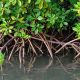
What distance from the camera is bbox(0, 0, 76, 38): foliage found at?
15.9 feet

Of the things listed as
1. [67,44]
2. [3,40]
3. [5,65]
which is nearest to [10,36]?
[3,40]

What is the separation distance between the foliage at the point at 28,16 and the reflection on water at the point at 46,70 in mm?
407

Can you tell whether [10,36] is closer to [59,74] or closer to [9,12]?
[9,12]

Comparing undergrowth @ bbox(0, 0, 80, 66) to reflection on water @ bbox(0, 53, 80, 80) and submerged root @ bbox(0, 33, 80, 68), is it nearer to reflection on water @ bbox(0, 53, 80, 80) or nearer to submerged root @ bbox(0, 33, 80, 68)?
submerged root @ bbox(0, 33, 80, 68)

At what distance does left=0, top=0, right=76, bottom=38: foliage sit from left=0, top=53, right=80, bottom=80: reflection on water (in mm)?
407

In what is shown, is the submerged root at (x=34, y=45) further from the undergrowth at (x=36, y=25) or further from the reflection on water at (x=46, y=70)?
the reflection on water at (x=46, y=70)

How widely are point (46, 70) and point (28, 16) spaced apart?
76 cm

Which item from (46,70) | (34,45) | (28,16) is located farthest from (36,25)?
(46,70)

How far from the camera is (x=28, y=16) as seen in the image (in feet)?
16.3

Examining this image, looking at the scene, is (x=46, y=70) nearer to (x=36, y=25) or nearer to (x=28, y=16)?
(x=36, y=25)

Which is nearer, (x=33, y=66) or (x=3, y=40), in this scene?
(x=33, y=66)

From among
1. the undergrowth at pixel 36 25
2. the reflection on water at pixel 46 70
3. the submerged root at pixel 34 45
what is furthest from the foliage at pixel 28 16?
the reflection on water at pixel 46 70

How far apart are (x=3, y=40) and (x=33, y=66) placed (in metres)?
0.65

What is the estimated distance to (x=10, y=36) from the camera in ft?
17.0
